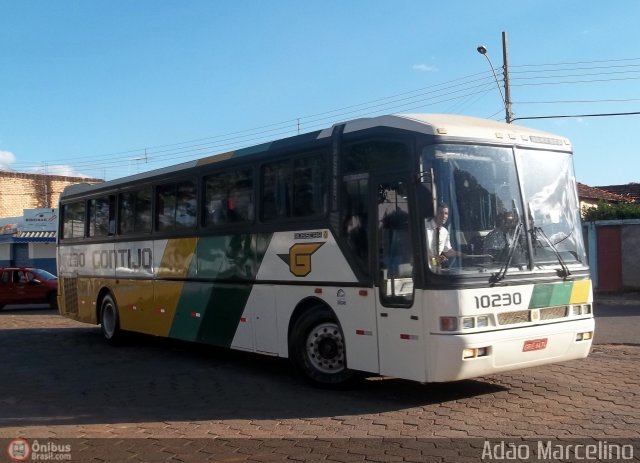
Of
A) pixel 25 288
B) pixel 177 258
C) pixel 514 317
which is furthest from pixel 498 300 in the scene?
pixel 25 288

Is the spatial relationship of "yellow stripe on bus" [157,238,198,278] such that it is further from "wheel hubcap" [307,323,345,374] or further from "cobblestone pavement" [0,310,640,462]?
"wheel hubcap" [307,323,345,374]

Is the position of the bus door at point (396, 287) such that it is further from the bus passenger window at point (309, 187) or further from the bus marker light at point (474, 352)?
the bus passenger window at point (309, 187)

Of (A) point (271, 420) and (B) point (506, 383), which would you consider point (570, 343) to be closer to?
(B) point (506, 383)

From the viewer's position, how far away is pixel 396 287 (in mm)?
7609

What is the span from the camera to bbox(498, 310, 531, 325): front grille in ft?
24.0

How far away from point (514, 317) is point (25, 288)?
2195cm

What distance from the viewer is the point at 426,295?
717 cm

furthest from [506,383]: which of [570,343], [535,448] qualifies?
[535,448]

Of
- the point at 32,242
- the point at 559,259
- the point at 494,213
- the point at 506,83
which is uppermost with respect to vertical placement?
the point at 506,83

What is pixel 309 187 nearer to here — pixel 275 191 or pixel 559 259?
pixel 275 191

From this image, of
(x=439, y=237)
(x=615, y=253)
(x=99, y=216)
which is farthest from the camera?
(x=615, y=253)

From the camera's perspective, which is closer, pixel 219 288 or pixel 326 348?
pixel 326 348

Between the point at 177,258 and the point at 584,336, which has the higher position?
the point at 177,258

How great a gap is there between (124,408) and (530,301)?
488 cm
